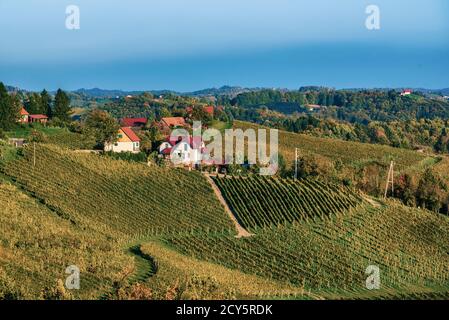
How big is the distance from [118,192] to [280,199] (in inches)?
387

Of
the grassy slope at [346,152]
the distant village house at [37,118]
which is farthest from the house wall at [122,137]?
the grassy slope at [346,152]

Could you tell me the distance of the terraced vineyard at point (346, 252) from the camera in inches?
1254

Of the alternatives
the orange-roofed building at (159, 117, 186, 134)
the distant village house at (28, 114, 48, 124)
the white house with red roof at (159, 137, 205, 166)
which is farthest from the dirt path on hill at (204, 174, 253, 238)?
the distant village house at (28, 114, 48, 124)

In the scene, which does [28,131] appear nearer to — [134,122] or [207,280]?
[134,122]

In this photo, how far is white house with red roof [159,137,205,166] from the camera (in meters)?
56.4

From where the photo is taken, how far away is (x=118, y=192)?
43.1 meters

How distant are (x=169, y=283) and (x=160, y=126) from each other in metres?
47.3

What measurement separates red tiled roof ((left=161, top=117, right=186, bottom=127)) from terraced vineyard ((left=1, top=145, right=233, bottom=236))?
25749 millimetres

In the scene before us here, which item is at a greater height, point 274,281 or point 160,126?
point 160,126

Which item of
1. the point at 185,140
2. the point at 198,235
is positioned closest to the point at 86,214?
the point at 198,235

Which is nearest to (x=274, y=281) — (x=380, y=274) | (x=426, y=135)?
(x=380, y=274)

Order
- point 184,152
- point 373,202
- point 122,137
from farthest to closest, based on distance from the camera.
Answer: point 122,137 → point 184,152 → point 373,202

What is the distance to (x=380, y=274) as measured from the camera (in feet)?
110
